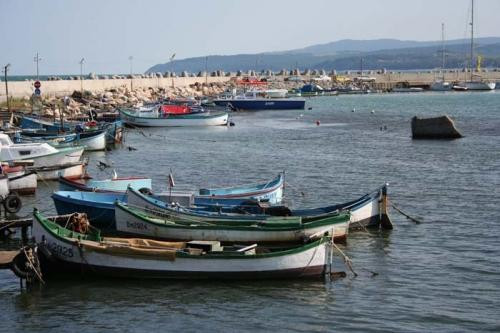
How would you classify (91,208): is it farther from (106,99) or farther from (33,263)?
(106,99)

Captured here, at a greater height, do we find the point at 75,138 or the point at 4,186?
the point at 75,138

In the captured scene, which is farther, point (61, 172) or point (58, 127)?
point (58, 127)

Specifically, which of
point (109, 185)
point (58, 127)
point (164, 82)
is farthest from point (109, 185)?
point (164, 82)

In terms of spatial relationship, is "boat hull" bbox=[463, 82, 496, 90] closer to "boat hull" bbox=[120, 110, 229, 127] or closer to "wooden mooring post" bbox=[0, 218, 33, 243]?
"boat hull" bbox=[120, 110, 229, 127]

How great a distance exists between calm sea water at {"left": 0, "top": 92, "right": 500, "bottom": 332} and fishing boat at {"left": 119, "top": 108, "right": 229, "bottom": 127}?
1989 centimetres

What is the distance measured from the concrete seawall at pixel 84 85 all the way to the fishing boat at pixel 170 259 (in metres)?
56.7

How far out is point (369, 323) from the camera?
20.1m

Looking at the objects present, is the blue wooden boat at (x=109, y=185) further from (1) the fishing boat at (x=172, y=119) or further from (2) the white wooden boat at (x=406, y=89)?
(2) the white wooden boat at (x=406, y=89)

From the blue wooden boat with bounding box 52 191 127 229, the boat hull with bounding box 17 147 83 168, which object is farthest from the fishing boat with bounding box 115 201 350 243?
the boat hull with bounding box 17 147 83 168

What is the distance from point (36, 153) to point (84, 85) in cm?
6089

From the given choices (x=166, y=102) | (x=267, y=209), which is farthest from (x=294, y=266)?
(x=166, y=102)

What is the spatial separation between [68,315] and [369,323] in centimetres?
764

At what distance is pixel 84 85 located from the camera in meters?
100

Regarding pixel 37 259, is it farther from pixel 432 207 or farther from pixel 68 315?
pixel 432 207
